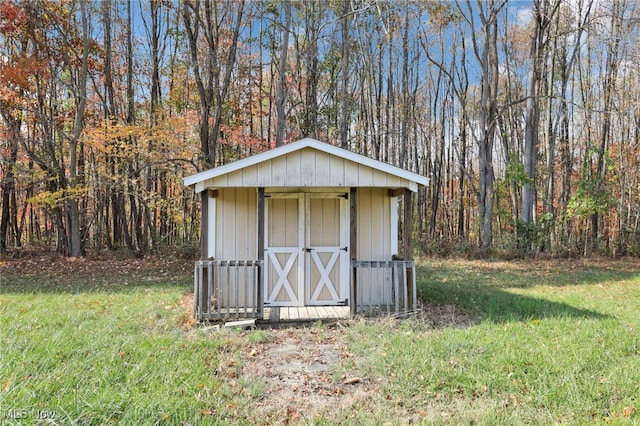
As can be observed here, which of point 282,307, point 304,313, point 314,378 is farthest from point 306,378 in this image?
point 282,307

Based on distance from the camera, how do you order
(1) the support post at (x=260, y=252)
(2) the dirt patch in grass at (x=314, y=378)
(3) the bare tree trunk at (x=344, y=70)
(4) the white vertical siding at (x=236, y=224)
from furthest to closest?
(3) the bare tree trunk at (x=344, y=70) → (4) the white vertical siding at (x=236, y=224) → (1) the support post at (x=260, y=252) → (2) the dirt patch in grass at (x=314, y=378)

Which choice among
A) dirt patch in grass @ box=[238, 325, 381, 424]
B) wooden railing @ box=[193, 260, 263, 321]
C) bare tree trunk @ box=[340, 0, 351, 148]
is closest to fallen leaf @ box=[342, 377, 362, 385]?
dirt patch in grass @ box=[238, 325, 381, 424]

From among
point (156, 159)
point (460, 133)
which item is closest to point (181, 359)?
point (156, 159)

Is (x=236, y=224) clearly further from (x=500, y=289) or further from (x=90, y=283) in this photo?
(x=500, y=289)

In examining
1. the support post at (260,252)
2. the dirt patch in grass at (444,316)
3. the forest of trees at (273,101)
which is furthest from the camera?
the forest of trees at (273,101)

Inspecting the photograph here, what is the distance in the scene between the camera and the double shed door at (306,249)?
6.66 meters

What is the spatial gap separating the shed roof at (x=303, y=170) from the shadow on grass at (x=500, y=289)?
2.67 metres

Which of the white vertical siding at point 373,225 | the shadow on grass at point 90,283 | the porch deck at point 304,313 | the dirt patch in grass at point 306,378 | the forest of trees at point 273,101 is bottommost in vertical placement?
the dirt patch in grass at point 306,378

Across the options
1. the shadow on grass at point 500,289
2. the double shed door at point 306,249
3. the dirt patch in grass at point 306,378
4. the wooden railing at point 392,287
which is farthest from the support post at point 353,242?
the shadow on grass at point 500,289

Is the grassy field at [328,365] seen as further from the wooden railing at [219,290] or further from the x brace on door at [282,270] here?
the x brace on door at [282,270]

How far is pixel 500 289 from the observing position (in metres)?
8.43

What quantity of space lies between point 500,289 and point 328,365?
559 centimetres

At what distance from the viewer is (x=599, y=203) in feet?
42.8

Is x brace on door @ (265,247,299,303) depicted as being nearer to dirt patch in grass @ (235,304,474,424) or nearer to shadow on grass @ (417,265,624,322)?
dirt patch in grass @ (235,304,474,424)
